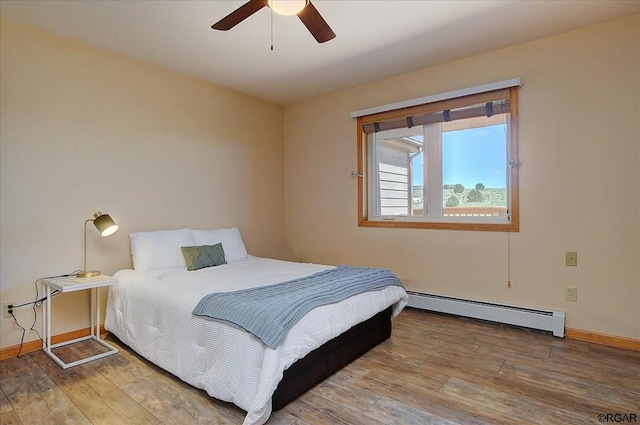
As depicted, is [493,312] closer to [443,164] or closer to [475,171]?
[475,171]

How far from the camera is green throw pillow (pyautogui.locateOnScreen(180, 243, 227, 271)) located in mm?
3122

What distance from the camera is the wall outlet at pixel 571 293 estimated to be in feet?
9.39

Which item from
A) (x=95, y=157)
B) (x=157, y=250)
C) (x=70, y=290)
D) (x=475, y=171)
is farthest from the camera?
(x=475, y=171)

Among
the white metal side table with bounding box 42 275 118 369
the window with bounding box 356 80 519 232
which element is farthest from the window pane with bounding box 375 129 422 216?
the white metal side table with bounding box 42 275 118 369

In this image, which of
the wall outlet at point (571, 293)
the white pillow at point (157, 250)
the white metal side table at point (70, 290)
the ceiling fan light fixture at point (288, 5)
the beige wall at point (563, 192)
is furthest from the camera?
the white pillow at point (157, 250)

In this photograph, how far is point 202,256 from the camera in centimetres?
320

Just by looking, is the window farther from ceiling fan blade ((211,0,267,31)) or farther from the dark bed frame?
ceiling fan blade ((211,0,267,31))

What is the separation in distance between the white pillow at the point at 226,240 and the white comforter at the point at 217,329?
0.44m

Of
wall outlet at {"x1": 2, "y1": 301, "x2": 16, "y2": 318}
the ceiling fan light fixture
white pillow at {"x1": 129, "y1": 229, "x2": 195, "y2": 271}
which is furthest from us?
white pillow at {"x1": 129, "y1": 229, "x2": 195, "y2": 271}

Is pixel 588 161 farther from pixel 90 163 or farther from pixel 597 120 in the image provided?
pixel 90 163

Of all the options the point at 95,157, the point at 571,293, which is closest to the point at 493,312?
the point at 571,293

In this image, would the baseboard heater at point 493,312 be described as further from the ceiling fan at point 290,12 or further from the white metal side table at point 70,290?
the white metal side table at point 70,290

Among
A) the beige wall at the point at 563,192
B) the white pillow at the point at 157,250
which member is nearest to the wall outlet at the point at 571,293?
the beige wall at the point at 563,192

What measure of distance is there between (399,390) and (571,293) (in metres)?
1.83
